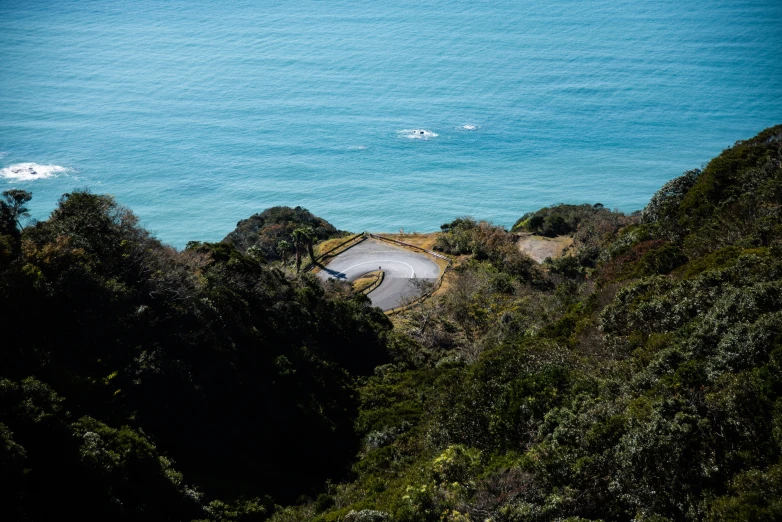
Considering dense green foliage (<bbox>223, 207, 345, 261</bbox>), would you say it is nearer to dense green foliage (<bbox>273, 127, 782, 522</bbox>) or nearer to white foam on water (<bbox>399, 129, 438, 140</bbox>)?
dense green foliage (<bbox>273, 127, 782, 522</bbox>)

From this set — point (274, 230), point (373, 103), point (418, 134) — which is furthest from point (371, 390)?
point (373, 103)

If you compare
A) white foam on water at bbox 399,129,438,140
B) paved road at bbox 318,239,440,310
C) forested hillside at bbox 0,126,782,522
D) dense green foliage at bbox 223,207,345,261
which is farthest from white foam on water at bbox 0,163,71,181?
forested hillside at bbox 0,126,782,522

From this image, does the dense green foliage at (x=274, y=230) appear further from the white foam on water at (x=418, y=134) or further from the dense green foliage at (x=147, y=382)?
the white foam on water at (x=418, y=134)

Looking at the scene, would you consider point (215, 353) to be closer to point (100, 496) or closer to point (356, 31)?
point (100, 496)

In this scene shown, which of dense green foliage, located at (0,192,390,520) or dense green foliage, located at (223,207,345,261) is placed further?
dense green foliage, located at (223,207,345,261)

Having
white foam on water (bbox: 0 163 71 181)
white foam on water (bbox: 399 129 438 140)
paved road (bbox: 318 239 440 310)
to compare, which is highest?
white foam on water (bbox: 399 129 438 140)

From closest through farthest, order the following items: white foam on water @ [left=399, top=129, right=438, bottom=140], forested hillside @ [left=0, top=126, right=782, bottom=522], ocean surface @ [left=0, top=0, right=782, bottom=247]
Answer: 1. forested hillside @ [left=0, top=126, right=782, bottom=522]
2. ocean surface @ [left=0, top=0, right=782, bottom=247]
3. white foam on water @ [left=399, top=129, right=438, bottom=140]

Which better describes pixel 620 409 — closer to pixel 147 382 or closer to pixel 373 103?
pixel 147 382
